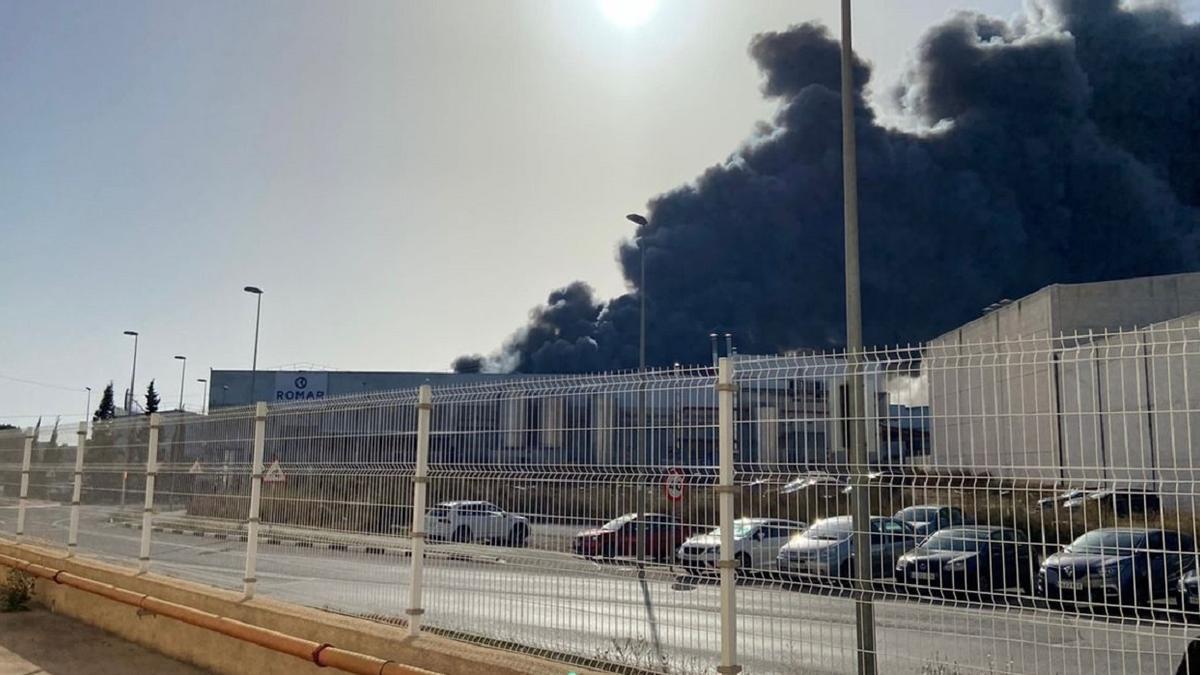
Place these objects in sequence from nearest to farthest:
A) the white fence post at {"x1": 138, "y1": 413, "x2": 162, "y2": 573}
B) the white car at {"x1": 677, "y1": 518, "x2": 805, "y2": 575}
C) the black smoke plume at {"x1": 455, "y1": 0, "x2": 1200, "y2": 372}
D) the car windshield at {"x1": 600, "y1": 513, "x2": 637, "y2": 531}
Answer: the white car at {"x1": 677, "y1": 518, "x2": 805, "y2": 575} → the car windshield at {"x1": 600, "y1": 513, "x2": 637, "y2": 531} → the white fence post at {"x1": 138, "y1": 413, "x2": 162, "y2": 573} → the black smoke plume at {"x1": 455, "y1": 0, "x2": 1200, "y2": 372}

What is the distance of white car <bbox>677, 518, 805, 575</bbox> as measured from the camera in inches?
192

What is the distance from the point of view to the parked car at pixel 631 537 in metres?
5.27

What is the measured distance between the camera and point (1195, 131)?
282 ft

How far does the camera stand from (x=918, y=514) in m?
4.41

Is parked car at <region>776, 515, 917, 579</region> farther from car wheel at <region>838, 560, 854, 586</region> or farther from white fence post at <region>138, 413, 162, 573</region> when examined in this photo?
white fence post at <region>138, 413, 162, 573</region>

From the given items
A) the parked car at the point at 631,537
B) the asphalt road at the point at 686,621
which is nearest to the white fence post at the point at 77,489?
the asphalt road at the point at 686,621

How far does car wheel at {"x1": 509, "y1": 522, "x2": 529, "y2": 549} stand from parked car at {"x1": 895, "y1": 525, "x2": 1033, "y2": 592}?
255cm

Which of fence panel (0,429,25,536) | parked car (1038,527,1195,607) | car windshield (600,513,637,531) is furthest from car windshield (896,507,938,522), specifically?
fence panel (0,429,25,536)

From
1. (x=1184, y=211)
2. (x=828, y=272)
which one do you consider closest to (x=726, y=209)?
(x=828, y=272)

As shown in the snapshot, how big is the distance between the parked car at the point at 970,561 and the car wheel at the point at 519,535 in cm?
255

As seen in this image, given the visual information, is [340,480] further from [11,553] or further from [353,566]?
[11,553]

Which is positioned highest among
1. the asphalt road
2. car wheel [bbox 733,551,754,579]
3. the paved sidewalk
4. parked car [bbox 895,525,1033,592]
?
parked car [bbox 895,525,1033,592]

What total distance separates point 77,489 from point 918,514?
11011 mm

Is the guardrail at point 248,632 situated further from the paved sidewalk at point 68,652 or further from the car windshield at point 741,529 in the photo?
the car windshield at point 741,529
